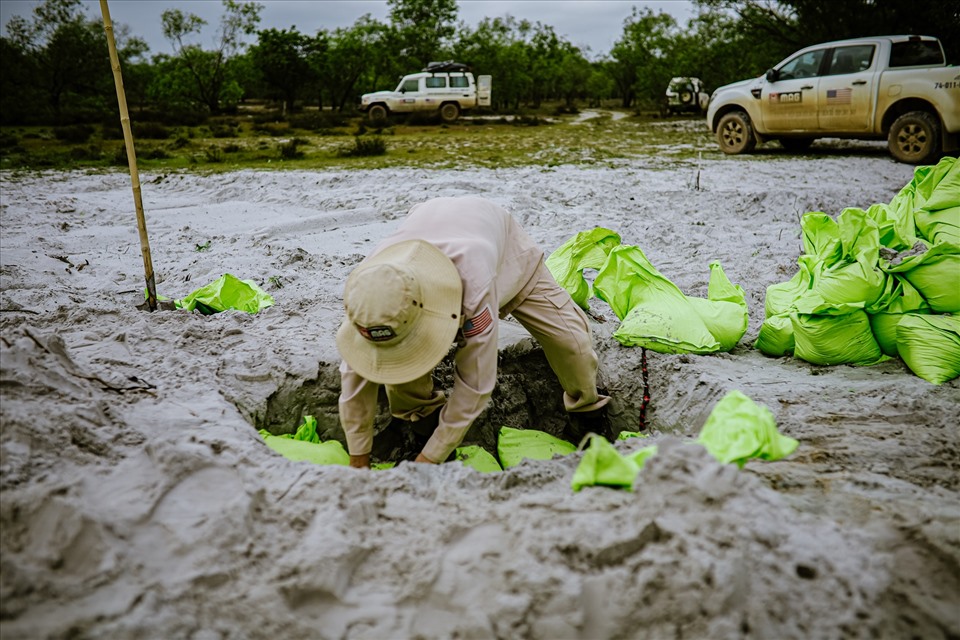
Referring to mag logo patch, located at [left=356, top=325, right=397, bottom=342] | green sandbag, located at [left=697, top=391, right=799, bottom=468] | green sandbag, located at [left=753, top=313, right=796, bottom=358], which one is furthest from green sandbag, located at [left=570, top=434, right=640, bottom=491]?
green sandbag, located at [left=753, top=313, right=796, bottom=358]

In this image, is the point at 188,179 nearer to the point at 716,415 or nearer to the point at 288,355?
the point at 288,355

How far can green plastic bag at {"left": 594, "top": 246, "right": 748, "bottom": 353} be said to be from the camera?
3.20 metres

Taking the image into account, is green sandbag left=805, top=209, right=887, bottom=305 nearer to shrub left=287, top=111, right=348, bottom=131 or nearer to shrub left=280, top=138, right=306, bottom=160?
shrub left=280, top=138, right=306, bottom=160

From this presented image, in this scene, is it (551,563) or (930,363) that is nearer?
(551,563)

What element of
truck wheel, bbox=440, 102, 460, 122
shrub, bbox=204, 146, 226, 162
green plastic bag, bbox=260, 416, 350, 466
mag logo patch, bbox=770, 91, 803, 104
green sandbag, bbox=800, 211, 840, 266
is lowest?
green plastic bag, bbox=260, 416, 350, 466

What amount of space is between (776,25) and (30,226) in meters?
14.4

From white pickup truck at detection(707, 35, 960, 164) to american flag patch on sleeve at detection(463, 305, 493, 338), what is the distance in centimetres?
794

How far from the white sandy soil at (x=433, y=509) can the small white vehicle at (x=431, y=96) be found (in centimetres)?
1637

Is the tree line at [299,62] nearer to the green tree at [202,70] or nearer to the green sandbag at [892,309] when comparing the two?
the green tree at [202,70]

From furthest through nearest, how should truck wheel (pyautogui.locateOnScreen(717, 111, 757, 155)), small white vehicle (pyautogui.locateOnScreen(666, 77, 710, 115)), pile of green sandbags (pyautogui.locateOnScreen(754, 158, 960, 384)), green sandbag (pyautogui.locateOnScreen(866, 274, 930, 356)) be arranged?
small white vehicle (pyautogui.locateOnScreen(666, 77, 710, 115)) → truck wheel (pyautogui.locateOnScreen(717, 111, 757, 155)) → green sandbag (pyautogui.locateOnScreen(866, 274, 930, 356)) → pile of green sandbags (pyautogui.locateOnScreen(754, 158, 960, 384))

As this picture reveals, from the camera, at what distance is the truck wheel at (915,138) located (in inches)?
310

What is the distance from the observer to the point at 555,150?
1118 centimetres

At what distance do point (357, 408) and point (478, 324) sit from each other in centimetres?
52

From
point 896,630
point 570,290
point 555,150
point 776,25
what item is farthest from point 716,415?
point 776,25
